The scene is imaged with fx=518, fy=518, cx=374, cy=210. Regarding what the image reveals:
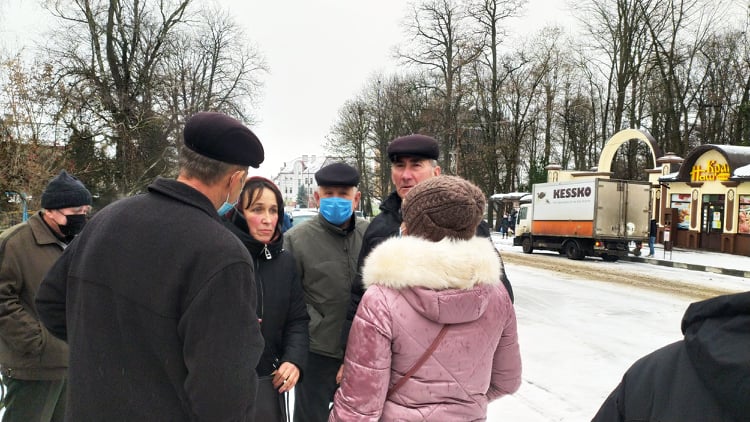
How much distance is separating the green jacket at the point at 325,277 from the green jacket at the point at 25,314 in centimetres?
152

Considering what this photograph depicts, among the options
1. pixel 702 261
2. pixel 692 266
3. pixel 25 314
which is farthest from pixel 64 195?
pixel 702 261

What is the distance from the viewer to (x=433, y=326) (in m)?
1.95

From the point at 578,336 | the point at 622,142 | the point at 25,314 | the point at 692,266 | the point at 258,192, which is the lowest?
the point at 692,266

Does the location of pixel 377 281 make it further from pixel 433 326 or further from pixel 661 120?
pixel 661 120

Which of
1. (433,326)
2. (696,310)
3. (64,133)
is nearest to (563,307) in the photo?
(433,326)

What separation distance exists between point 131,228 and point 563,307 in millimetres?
10188

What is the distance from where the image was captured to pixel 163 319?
1547mm

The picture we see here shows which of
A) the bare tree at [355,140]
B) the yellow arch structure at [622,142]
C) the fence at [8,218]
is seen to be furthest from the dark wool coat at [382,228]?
the bare tree at [355,140]

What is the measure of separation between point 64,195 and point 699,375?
362 centimetres

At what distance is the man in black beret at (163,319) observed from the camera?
1529mm

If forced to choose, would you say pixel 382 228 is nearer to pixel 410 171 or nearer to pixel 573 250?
pixel 410 171

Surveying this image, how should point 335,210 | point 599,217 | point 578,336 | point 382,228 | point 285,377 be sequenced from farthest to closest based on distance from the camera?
1. point 599,217
2. point 578,336
3. point 335,210
4. point 382,228
5. point 285,377

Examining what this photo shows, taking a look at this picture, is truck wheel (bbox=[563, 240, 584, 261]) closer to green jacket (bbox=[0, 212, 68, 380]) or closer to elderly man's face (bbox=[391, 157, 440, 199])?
elderly man's face (bbox=[391, 157, 440, 199])

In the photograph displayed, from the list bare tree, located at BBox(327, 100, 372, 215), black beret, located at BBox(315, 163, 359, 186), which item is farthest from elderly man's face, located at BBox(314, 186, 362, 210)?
bare tree, located at BBox(327, 100, 372, 215)
